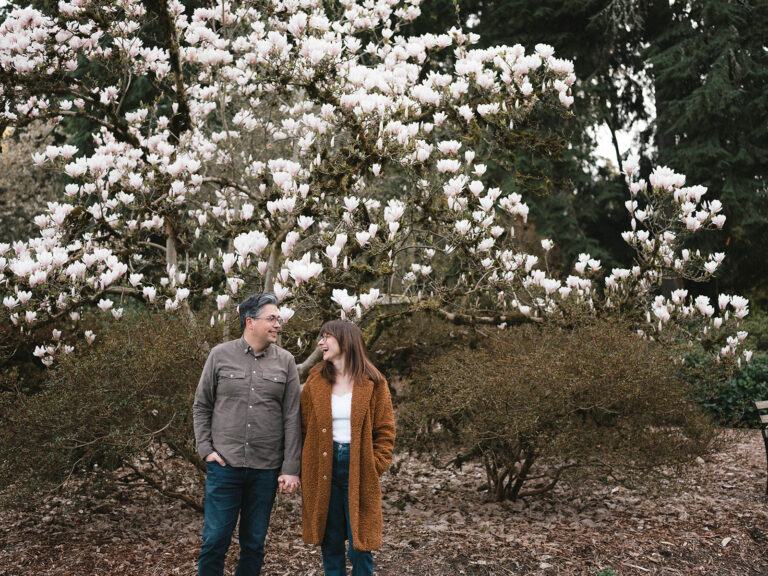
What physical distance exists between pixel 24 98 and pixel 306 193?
2.56 metres

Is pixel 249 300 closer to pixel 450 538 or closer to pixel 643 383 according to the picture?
pixel 450 538

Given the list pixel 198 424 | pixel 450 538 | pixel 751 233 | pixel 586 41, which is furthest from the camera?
pixel 586 41

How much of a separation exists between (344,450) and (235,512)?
0.60m

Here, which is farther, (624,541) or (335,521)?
(624,541)

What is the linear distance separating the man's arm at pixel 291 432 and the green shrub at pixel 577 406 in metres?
1.68

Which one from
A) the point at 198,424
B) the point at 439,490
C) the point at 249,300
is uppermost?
the point at 249,300

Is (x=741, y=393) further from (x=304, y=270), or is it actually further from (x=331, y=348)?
(x=331, y=348)

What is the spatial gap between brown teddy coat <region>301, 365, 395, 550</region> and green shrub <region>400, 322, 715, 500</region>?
1.49 metres

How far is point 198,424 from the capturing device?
3043 millimetres

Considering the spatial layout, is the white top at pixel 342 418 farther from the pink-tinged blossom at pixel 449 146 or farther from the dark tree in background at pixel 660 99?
the dark tree in background at pixel 660 99

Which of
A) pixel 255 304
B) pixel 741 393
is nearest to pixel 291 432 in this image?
pixel 255 304

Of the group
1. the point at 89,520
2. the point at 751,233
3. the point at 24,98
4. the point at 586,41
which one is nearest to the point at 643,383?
the point at 89,520

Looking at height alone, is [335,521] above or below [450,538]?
above

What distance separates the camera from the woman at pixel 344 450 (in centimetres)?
299
